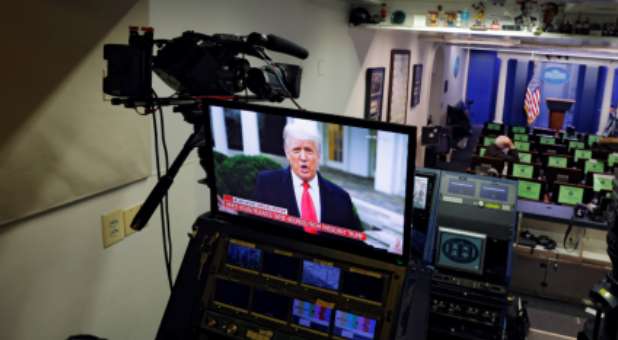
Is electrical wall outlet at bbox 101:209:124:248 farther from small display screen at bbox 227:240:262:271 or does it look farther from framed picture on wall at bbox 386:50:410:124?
framed picture on wall at bbox 386:50:410:124

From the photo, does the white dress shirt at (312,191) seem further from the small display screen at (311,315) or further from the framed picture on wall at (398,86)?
the framed picture on wall at (398,86)

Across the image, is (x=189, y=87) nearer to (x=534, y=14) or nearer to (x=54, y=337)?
(x=54, y=337)

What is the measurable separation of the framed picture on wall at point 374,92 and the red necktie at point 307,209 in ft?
14.3

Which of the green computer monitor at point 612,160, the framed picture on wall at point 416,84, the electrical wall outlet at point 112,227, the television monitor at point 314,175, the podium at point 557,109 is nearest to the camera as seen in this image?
the television monitor at point 314,175

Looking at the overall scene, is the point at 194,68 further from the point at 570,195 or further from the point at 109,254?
the point at 570,195

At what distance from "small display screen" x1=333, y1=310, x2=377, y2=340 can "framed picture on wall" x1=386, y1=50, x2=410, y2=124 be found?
228 inches

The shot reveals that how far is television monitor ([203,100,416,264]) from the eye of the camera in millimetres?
1422

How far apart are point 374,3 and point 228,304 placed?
425cm

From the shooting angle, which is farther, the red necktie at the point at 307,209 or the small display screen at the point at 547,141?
the small display screen at the point at 547,141

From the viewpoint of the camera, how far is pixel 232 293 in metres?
1.68

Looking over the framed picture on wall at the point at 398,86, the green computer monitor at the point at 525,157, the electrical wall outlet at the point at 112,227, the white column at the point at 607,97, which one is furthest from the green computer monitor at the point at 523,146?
the electrical wall outlet at the point at 112,227

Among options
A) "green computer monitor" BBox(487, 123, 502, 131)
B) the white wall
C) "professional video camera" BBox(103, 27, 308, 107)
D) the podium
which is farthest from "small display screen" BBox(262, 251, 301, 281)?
the podium

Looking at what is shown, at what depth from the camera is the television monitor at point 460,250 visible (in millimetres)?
2416

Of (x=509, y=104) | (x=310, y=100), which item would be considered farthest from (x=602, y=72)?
(x=310, y=100)
